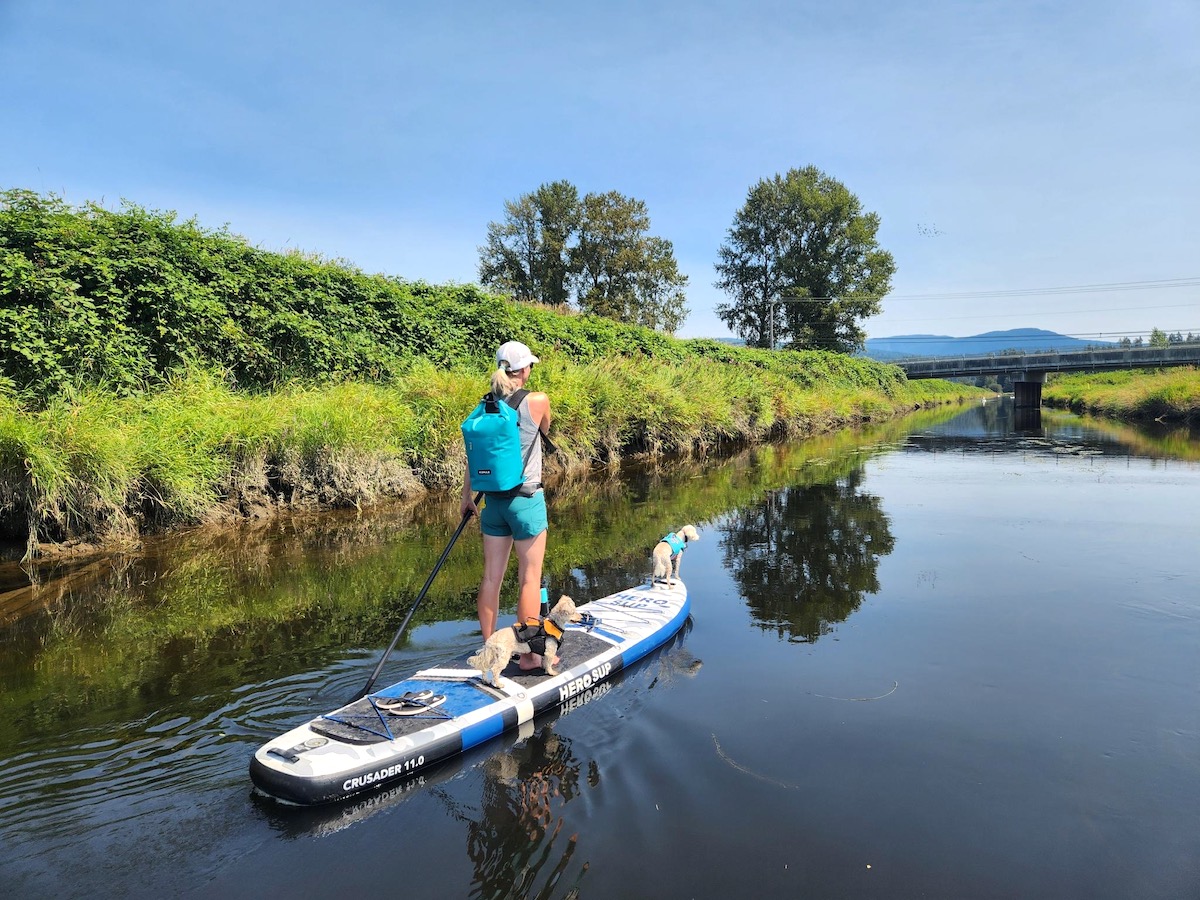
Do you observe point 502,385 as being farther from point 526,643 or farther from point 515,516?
point 526,643

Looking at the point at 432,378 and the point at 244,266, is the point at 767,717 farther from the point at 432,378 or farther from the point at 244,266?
the point at 244,266

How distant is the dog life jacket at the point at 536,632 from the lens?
4.23m

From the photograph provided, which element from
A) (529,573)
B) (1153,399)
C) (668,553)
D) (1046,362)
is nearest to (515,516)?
(529,573)

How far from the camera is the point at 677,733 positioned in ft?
13.0

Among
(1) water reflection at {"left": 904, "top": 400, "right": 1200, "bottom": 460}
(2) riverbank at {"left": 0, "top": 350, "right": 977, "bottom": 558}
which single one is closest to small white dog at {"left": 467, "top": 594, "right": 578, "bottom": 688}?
(2) riverbank at {"left": 0, "top": 350, "right": 977, "bottom": 558}

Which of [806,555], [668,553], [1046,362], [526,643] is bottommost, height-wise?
[806,555]

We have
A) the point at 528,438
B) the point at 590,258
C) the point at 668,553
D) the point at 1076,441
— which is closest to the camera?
the point at 528,438

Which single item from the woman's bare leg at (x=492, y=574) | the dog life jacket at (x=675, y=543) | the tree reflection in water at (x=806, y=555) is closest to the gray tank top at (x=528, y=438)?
the woman's bare leg at (x=492, y=574)

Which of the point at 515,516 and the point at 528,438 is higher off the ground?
the point at 528,438

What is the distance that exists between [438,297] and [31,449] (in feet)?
29.0

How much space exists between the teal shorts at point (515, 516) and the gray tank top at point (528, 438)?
0.14 m

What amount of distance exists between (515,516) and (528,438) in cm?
50

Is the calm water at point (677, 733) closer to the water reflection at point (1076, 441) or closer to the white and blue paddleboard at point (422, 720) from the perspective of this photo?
the white and blue paddleboard at point (422, 720)

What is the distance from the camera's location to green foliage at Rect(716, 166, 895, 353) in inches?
2066
